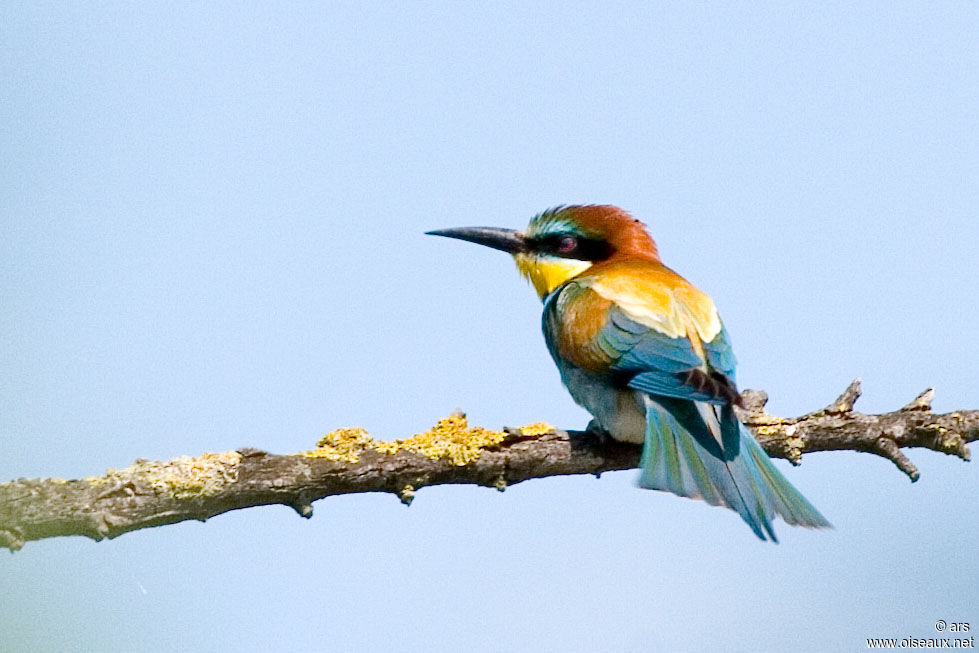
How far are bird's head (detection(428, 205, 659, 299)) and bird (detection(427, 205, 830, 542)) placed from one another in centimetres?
8

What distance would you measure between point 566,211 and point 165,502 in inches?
76.1

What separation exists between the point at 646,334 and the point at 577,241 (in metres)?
0.83

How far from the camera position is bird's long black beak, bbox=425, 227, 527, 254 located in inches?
151

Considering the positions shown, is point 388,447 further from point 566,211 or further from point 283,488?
point 566,211

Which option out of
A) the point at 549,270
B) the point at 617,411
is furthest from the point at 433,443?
the point at 549,270

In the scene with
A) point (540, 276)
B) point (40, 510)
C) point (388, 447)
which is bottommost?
point (40, 510)

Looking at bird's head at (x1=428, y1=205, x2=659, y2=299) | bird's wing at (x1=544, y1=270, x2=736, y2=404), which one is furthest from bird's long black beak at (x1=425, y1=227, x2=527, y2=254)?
bird's wing at (x1=544, y1=270, x2=736, y2=404)

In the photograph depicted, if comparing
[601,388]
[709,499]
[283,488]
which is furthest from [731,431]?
[283,488]

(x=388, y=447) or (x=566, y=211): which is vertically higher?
(x=566, y=211)

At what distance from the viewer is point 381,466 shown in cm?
241

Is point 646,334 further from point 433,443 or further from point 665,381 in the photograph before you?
point 433,443

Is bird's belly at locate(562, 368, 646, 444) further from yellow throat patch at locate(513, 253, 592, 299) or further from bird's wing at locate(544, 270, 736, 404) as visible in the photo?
yellow throat patch at locate(513, 253, 592, 299)

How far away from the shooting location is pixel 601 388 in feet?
9.86

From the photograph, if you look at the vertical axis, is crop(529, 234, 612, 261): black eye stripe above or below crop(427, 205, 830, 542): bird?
above
